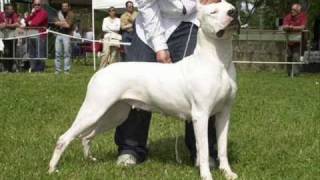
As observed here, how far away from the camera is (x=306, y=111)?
9.66 meters

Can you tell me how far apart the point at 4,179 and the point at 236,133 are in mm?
3256

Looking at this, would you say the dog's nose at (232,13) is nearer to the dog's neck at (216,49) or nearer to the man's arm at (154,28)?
the dog's neck at (216,49)

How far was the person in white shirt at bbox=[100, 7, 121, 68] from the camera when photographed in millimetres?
18828

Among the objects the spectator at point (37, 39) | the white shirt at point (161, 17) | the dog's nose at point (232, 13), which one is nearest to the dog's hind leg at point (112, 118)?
the white shirt at point (161, 17)

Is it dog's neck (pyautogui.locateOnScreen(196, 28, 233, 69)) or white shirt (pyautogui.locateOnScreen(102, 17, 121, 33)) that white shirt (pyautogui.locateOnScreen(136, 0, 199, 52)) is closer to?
dog's neck (pyautogui.locateOnScreen(196, 28, 233, 69))

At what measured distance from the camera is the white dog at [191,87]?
16.2ft

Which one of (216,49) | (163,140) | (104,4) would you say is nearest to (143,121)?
(163,140)

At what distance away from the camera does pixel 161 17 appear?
5.79 meters

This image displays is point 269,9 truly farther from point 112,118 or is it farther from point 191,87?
point 191,87

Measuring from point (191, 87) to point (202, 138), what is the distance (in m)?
0.42

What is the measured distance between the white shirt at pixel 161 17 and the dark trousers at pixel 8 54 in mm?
12962

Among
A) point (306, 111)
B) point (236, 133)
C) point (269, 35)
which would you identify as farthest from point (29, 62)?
point (236, 133)

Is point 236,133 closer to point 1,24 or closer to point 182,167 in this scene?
point 182,167

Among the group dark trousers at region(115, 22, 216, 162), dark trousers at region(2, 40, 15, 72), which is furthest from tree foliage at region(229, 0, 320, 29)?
dark trousers at region(115, 22, 216, 162)
